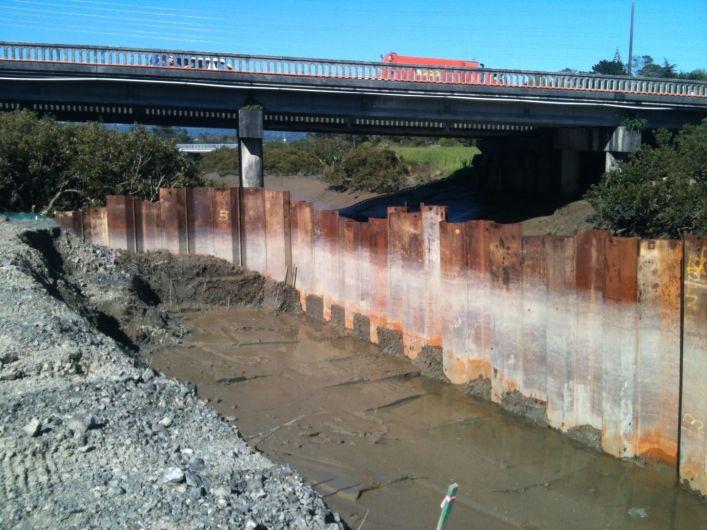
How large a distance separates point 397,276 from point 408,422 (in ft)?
11.7

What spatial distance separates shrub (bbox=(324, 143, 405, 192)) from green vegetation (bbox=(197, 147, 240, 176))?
10459 millimetres

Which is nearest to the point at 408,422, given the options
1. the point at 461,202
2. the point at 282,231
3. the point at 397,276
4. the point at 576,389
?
the point at 576,389

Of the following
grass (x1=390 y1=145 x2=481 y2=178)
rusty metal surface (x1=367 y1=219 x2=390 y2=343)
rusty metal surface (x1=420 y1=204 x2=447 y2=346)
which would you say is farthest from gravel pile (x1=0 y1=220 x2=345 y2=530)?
grass (x1=390 y1=145 x2=481 y2=178)

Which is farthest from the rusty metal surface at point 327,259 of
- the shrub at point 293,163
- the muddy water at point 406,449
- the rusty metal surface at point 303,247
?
the shrub at point 293,163

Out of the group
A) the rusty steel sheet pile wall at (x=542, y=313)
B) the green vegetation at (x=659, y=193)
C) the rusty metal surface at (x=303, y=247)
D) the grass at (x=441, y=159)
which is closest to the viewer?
the rusty steel sheet pile wall at (x=542, y=313)

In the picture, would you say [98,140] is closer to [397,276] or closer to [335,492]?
[397,276]

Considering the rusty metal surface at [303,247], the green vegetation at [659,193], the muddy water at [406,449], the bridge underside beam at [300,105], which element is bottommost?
the muddy water at [406,449]

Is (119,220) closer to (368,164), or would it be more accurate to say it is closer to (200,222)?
(200,222)

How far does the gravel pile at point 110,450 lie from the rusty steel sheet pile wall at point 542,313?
4.49 meters

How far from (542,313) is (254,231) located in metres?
9.16

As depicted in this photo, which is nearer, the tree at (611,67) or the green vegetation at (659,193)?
the green vegetation at (659,193)

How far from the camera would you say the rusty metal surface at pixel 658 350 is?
8625mm

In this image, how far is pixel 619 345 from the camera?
29.9 feet

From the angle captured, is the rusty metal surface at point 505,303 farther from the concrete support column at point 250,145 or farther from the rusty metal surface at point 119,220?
the concrete support column at point 250,145
